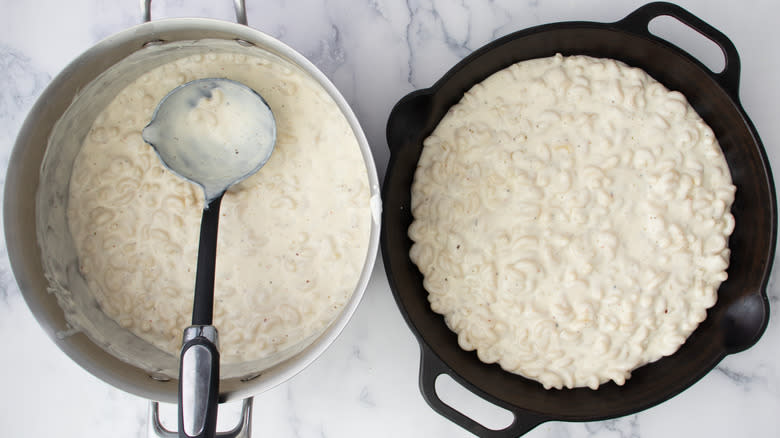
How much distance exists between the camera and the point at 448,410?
1098 millimetres

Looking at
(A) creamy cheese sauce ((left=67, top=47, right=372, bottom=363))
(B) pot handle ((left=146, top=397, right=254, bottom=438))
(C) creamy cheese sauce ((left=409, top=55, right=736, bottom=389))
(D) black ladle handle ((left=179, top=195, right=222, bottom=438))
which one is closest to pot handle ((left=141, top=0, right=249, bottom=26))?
(A) creamy cheese sauce ((left=67, top=47, right=372, bottom=363))

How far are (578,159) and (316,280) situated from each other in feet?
1.88

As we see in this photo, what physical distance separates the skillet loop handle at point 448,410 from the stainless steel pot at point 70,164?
213 millimetres

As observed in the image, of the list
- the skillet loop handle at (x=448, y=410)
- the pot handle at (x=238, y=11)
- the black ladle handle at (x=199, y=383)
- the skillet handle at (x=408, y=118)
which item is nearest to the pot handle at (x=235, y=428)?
the black ladle handle at (x=199, y=383)

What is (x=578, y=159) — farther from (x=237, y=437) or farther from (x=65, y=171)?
(x=65, y=171)

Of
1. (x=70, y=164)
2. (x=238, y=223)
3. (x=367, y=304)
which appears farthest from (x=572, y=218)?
(x=70, y=164)

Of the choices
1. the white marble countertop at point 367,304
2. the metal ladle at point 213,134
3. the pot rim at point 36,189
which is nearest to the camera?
the pot rim at point 36,189

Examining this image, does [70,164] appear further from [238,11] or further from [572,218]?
[572,218]

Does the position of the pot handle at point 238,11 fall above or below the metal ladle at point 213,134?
above

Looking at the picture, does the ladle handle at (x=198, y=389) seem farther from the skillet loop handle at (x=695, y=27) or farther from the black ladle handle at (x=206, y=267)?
the skillet loop handle at (x=695, y=27)

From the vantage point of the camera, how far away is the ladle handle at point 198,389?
33.4 inches

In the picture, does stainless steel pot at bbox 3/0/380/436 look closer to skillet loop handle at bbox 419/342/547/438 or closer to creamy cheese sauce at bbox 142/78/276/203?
creamy cheese sauce at bbox 142/78/276/203

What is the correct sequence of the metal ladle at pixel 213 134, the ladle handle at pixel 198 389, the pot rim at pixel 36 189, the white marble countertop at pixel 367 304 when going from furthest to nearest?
1. the white marble countertop at pixel 367 304
2. the metal ladle at pixel 213 134
3. the pot rim at pixel 36 189
4. the ladle handle at pixel 198 389

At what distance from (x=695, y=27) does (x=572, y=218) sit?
45cm
